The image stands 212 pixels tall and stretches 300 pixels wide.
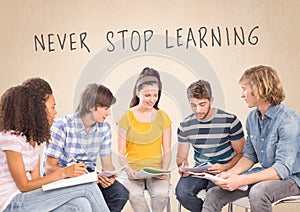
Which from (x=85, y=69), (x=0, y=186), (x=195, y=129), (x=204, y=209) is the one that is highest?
(x=85, y=69)

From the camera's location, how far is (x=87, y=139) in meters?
2.47

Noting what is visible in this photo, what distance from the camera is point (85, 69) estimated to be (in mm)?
3029

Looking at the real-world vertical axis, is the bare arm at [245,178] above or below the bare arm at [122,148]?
below

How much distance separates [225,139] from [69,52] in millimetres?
1169

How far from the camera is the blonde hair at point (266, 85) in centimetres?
226

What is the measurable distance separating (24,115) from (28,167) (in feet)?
0.65

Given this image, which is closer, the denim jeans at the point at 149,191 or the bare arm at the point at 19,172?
the bare arm at the point at 19,172

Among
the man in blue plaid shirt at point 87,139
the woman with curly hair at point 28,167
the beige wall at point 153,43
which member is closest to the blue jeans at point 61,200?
the woman with curly hair at point 28,167

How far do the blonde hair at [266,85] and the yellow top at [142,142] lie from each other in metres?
0.53

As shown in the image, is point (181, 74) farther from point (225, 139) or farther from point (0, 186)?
Result: point (0, 186)

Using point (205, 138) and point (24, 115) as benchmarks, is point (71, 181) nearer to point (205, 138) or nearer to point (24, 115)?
point (24, 115)

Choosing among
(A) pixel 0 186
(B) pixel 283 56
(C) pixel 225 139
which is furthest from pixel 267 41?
(A) pixel 0 186

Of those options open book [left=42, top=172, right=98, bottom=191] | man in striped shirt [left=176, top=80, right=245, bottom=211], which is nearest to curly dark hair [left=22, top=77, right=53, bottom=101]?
open book [left=42, top=172, right=98, bottom=191]

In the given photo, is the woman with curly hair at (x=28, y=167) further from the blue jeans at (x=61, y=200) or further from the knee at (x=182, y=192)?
the knee at (x=182, y=192)
